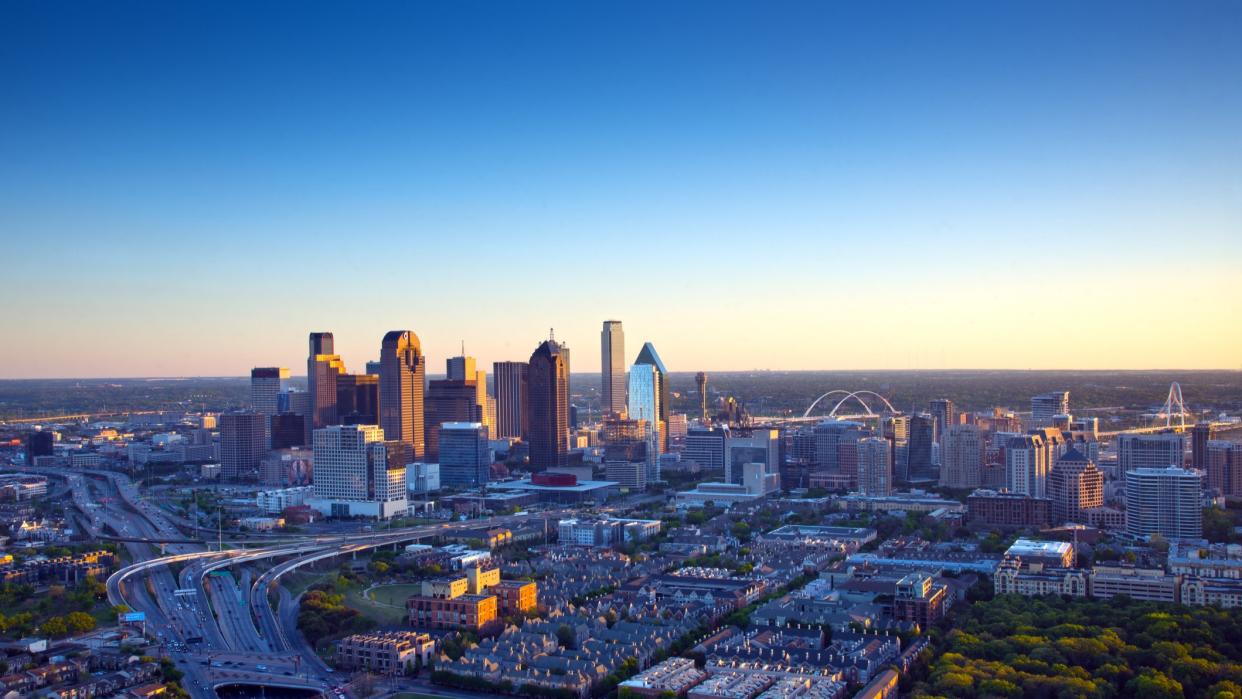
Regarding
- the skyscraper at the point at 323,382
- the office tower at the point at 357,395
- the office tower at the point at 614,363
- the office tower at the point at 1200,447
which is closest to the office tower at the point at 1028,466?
the office tower at the point at 1200,447

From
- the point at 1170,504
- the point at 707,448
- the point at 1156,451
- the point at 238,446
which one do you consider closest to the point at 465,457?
the point at 238,446

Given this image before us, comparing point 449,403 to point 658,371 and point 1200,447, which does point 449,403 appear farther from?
point 1200,447

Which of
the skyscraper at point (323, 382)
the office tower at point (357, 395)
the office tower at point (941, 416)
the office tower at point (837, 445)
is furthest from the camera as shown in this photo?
the office tower at point (357, 395)

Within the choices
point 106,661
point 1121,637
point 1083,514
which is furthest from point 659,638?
point 1083,514

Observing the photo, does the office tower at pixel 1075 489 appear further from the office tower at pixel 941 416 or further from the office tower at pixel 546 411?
the office tower at pixel 546 411

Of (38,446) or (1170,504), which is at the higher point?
(38,446)
